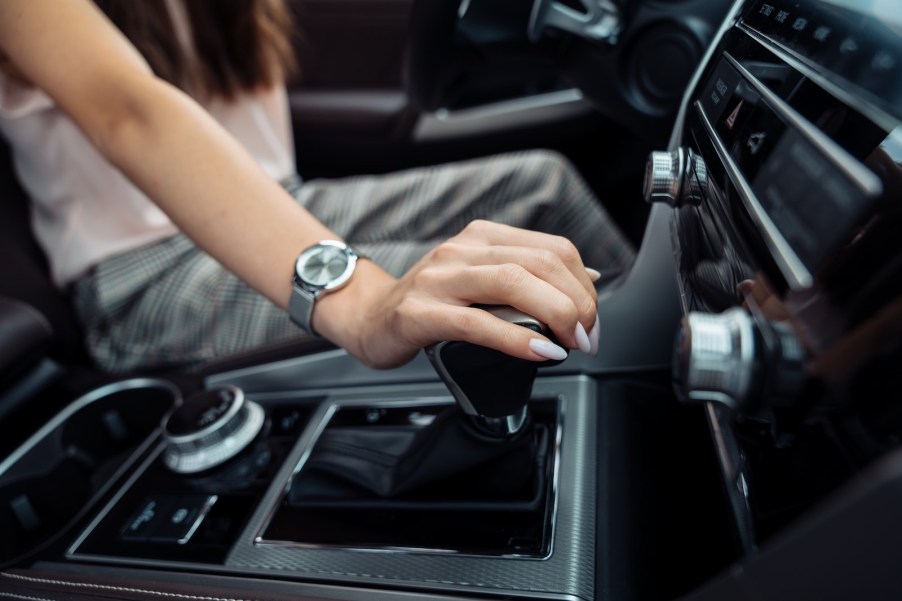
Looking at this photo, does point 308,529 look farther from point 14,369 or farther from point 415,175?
point 415,175

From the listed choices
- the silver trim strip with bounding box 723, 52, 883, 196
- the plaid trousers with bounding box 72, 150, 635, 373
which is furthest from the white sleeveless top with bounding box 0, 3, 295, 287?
the silver trim strip with bounding box 723, 52, 883, 196

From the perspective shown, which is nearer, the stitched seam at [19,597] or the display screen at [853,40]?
the display screen at [853,40]

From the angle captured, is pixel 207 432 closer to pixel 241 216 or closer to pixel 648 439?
pixel 241 216

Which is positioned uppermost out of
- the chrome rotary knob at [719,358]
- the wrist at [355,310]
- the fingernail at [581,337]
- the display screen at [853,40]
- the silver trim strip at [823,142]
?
the display screen at [853,40]

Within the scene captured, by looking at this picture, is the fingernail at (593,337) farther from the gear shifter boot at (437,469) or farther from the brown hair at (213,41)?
the brown hair at (213,41)

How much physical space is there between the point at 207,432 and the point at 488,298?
12.9 inches

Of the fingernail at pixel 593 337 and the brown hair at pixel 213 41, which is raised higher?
the fingernail at pixel 593 337

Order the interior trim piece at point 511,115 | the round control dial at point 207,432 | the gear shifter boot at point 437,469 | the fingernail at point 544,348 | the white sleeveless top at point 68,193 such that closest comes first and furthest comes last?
the fingernail at point 544,348, the gear shifter boot at point 437,469, the round control dial at point 207,432, the white sleeveless top at point 68,193, the interior trim piece at point 511,115

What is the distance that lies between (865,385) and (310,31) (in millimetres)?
1876

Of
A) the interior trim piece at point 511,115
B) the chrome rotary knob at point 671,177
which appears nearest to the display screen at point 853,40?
the chrome rotary knob at point 671,177

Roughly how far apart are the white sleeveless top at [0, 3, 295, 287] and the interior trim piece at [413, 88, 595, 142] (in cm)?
79

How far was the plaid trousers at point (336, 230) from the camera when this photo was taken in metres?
0.87

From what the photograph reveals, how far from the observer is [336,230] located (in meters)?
1.00

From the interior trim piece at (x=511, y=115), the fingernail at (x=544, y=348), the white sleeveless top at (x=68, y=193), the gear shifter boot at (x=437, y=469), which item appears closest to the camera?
the fingernail at (x=544, y=348)
